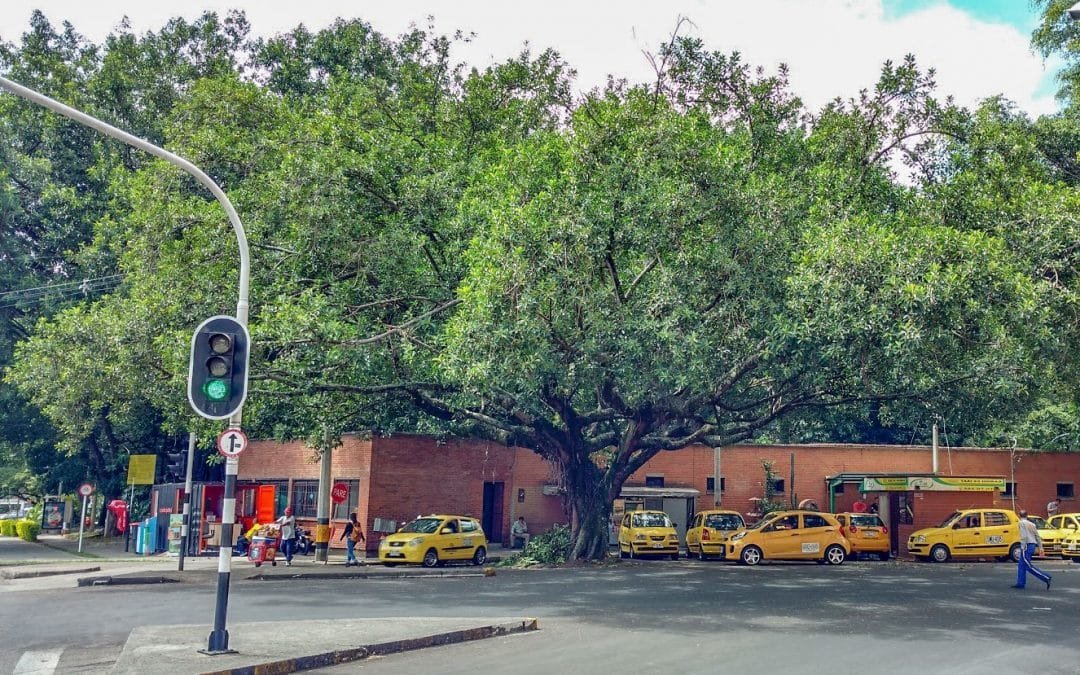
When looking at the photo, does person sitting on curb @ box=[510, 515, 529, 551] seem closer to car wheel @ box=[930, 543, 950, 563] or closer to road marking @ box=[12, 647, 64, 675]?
car wheel @ box=[930, 543, 950, 563]

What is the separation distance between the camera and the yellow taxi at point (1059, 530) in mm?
33219

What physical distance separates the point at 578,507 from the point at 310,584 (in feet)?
28.8

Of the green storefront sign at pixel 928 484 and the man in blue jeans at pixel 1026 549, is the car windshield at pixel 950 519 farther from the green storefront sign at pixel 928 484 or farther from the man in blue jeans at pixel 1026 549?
the man in blue jeans at pixel 1026 549

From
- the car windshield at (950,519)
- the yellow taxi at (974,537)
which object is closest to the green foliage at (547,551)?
the yellow taxi at (974,537)

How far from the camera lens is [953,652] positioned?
12.5 metres

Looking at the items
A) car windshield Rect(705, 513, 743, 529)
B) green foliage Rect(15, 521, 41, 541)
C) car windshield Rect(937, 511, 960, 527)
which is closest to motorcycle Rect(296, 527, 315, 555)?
car windshield Rect(705, 513, 743, 529)

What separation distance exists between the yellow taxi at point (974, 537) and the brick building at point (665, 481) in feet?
9.26

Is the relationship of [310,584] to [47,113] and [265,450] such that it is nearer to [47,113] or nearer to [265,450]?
[265,450]

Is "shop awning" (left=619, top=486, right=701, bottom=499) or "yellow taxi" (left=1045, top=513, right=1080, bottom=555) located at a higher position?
"shop awning" (left=619, top=486, right=701, bottom=499)

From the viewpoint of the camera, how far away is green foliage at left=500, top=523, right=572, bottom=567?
27922 mm

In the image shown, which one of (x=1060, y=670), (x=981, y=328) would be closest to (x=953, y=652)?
(x=1060, y=670)

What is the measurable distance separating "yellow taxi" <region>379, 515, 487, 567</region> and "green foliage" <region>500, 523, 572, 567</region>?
142 cm

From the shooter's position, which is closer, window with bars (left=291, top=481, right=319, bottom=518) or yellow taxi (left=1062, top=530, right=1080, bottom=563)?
yellow taxi (left=1062, top=530, right=1080, bottom=563)

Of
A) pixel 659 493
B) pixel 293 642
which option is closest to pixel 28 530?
pixel 659 493
